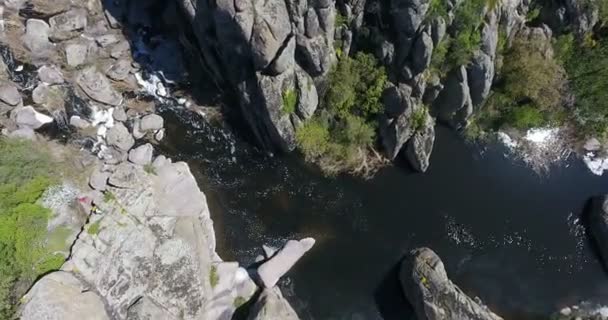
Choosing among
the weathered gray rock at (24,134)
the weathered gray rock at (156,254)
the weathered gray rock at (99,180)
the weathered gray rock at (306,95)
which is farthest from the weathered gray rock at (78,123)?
the weathered gray rock at (306,95)

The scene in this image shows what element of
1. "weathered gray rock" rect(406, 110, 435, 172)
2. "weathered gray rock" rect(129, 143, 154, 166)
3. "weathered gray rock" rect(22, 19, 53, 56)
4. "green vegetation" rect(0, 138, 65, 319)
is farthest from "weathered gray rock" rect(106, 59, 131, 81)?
"weathered gray rock" rect(406, 110, 435, 172)

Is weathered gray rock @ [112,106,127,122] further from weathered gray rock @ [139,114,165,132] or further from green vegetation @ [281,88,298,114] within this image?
green vegetation @ [281,88,298,114]

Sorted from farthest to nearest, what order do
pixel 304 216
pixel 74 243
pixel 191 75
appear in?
pixel 191 75
pixel 304 216
pixel 74 243

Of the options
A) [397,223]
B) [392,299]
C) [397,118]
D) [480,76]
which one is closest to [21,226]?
[392,299]

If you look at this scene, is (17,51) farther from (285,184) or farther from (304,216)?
(304,216)

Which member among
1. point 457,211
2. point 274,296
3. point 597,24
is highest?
point 597,24

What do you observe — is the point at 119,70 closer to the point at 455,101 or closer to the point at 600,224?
the point at 455,101

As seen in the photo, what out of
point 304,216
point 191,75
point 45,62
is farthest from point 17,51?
point 304,216
